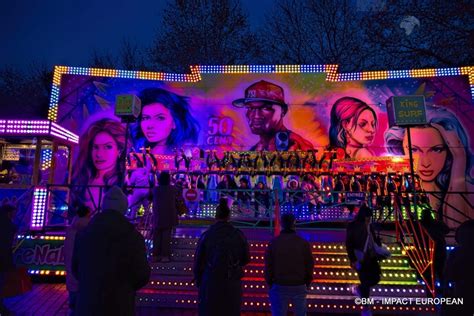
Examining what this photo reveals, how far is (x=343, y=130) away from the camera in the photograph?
547 inches

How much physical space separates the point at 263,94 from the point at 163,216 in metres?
8.91

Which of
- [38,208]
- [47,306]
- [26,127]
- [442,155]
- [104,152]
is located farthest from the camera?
[104,152]

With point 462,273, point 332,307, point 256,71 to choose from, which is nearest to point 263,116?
point 256,71

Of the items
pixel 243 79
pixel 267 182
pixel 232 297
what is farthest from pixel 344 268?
pixel 243 79

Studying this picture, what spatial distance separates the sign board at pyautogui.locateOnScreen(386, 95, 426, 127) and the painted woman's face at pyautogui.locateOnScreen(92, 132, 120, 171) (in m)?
10.6

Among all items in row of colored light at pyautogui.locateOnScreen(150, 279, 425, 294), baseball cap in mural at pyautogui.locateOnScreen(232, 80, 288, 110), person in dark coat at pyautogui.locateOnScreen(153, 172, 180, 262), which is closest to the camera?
row of colored light at pyautogui.locateOnScreen(150, 279, 425, 294)

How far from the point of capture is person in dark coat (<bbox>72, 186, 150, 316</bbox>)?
265 cm

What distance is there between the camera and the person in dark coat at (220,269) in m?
3.38

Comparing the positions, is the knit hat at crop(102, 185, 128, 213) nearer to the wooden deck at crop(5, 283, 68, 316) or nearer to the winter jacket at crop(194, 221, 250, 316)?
the winter jacket at crop(194, 221, 250, 316)

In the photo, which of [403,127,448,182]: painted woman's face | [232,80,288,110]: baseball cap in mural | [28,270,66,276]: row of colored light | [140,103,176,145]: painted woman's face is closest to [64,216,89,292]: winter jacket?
[28,270,66,276]: row of colored light

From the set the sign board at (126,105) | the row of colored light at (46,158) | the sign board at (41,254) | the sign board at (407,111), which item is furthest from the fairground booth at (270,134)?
the sign board at (41,254)

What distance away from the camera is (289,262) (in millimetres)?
3840

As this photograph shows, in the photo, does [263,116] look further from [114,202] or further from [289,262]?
[114,202]

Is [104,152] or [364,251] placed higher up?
[104,152]
